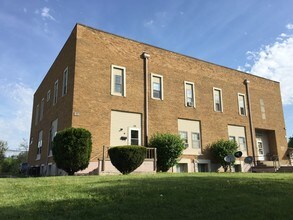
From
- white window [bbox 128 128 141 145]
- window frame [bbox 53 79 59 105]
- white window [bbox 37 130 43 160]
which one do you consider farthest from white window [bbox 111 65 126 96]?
white window [bbox 37 130 43 160]

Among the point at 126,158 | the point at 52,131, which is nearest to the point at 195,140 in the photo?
the point at 126,158

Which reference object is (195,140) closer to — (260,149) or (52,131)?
(260,149)

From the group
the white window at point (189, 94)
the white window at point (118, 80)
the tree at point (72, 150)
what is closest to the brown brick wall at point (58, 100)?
the white window at point (118, 80)

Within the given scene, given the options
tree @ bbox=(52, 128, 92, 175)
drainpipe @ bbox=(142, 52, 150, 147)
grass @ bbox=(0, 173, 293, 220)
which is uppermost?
drainpipe @ bbox=(142, 52, 150, 147)

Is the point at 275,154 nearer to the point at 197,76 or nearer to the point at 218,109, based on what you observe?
Result: the point at 218,109

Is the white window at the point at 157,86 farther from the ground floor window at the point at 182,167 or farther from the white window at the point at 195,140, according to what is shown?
the ground floor window at the point at 182,167

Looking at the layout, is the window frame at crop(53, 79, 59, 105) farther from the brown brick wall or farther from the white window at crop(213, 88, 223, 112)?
the white window at crop(213, 88, 223, 112)

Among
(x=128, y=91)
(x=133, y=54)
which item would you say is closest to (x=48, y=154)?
(x=128, y=91)

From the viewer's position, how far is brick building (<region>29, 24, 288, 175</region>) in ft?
66.2

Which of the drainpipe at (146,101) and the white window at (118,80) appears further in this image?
the drainpipe at (146,101)

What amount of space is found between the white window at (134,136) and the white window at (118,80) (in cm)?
264

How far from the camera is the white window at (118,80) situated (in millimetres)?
21297

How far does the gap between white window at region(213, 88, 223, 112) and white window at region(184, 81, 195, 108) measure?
2676 mm

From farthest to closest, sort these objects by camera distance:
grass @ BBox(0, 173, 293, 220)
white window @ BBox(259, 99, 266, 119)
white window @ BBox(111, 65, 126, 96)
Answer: white window @ BBox(259, 99, 266, 119), white window @ BBox(111, 65, 126, 96), grass @ BBox(0, 173, 293, 220)
